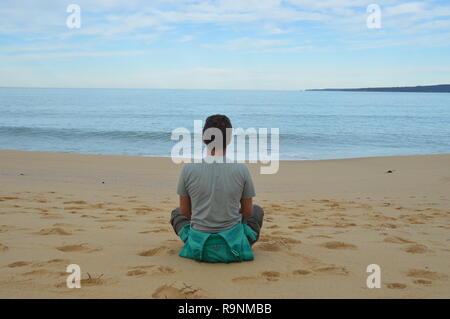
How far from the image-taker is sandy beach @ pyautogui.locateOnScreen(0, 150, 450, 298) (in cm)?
307

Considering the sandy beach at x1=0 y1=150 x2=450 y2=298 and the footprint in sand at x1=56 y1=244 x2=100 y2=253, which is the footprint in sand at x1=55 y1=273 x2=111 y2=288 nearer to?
the sandy beach at x1=0 y1=150 x2=450 y2=298

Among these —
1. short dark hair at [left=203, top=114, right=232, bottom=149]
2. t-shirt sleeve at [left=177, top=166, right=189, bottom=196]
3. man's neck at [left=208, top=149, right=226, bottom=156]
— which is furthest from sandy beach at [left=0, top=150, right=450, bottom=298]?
short dark hair at [left=203, top=114, right=232, bottom=149]

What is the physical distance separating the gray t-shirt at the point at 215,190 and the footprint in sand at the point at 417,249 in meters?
1.66

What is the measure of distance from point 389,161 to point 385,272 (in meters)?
11.2

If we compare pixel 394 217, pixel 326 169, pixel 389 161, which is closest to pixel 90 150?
pixel 326 169

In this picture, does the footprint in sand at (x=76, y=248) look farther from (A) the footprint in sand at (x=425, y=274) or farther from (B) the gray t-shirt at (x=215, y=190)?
(A) the footprint in sand at (x=425, y=274)

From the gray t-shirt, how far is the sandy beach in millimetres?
355

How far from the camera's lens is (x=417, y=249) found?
409cm

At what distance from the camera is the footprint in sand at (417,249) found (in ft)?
13.3

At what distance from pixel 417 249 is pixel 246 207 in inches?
67.6

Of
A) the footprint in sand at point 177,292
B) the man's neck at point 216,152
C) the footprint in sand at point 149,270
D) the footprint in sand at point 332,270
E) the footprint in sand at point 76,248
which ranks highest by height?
the man's neck at point 216,152

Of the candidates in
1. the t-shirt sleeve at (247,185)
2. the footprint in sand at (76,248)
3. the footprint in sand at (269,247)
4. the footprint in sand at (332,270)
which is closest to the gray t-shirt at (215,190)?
the t-shirt sleeve at (247,185)

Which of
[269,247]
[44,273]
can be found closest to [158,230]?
[269,247]
